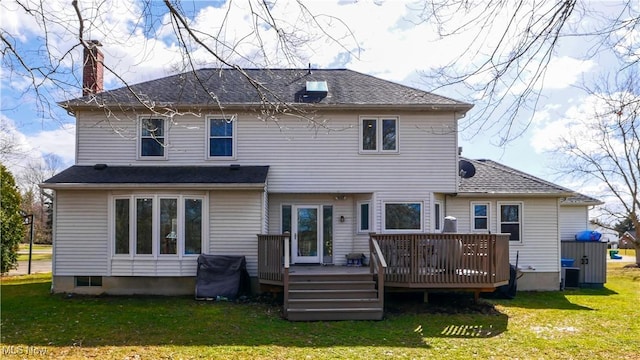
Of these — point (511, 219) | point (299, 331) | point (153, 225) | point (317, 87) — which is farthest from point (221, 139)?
point (511, 219)

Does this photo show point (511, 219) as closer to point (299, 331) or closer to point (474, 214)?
point (474, 214)

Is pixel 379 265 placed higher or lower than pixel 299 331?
higher

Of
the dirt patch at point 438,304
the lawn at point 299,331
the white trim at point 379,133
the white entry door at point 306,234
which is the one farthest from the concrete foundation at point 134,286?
the white trim at point 379,133

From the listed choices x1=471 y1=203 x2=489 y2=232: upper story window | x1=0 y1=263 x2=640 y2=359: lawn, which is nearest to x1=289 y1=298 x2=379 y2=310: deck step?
x1=0 y1=263 x2=640 y2=359: lawn

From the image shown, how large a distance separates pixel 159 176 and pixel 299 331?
6.29 meters

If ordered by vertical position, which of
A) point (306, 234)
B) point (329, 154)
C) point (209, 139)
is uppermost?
point (209, 139)

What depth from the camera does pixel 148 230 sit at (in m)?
13.0

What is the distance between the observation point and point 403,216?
14203 millimetres

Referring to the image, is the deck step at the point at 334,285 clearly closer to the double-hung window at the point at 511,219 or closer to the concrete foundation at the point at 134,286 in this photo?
the concrete foundation at the point at 134,286

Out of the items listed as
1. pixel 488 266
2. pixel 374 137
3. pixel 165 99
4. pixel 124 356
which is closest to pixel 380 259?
pixel 488 266

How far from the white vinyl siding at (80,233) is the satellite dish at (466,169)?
10864mm

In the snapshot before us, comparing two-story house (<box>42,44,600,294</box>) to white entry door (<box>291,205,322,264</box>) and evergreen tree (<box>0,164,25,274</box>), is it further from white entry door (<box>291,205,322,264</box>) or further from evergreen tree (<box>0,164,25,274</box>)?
evergreen tree (<box>0,164,25,274</box>)

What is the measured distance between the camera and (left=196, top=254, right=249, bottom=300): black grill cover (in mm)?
12438

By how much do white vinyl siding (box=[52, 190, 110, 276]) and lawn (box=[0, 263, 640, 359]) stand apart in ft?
2.92
